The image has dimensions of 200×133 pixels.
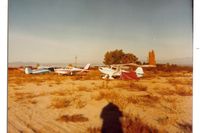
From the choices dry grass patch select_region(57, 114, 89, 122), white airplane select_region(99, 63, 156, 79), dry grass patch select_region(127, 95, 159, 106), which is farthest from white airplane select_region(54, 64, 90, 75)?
dry grass patch select_region(127, 95, 159, 106)

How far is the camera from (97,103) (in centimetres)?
274

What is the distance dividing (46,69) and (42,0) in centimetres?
65

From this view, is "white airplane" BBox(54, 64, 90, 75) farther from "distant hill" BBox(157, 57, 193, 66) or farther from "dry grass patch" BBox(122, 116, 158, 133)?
"distant hill" BBox(157, 57, 193, 66)

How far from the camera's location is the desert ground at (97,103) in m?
2.55

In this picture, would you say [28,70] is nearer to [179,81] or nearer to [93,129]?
[93,129]

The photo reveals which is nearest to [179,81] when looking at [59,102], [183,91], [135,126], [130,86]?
[183,91]

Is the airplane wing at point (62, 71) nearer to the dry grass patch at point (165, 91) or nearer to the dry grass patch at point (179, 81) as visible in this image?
the dry grass patch at point (165, 91)

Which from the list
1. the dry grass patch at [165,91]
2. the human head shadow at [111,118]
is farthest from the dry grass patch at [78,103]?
the dry grass patch at [165,91]

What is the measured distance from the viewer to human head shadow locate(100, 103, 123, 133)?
2738 millimetres

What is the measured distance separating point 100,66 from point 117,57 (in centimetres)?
19

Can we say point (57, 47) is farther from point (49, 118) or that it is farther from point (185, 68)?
point (185, 68)

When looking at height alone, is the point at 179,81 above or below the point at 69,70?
below

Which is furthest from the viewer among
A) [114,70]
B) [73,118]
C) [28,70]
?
[114,70]

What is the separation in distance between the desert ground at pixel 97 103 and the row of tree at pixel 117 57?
6.4 inches
